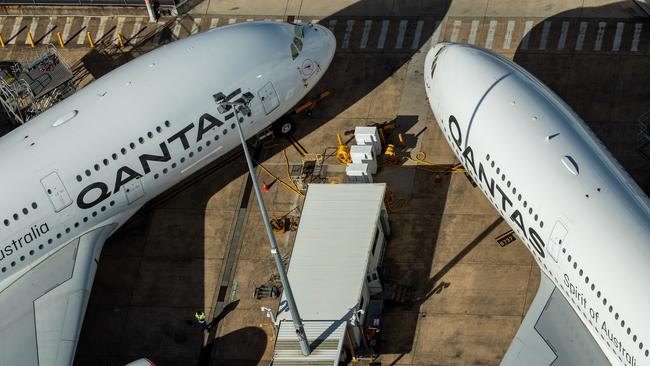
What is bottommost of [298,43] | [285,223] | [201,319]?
[201,319]

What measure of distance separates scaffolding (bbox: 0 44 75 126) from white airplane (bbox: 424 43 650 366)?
21054mm

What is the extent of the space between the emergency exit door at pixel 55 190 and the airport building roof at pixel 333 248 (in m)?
10.2

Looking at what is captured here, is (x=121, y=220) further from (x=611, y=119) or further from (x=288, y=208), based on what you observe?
(x=611, y=119)

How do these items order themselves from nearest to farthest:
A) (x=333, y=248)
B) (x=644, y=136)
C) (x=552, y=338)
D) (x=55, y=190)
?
1. (x=552, y=338)
2. (x=333, y=248)
3. (x=55, y=190)
4. (x=644, y=136)

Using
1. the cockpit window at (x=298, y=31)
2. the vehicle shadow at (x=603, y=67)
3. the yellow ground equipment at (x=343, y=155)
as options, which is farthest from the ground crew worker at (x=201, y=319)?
the vehicle shadow at (x=603, y=67)

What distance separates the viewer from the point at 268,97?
2240 inches

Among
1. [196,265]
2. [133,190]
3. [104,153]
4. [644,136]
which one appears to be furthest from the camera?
[644,136]

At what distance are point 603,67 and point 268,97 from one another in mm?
16168

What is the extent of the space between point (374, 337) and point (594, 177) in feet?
36.9

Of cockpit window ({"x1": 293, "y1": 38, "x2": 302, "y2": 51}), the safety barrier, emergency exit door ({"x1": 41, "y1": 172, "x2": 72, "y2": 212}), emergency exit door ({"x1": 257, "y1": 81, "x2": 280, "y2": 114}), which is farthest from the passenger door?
the safety barrier

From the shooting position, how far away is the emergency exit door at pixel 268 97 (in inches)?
2228

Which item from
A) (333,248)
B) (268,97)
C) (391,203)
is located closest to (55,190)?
(268,97)

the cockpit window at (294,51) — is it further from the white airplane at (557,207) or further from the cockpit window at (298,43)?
the white airplane at (557,207)

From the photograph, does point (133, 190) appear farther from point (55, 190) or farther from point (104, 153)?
point (55, 190)
